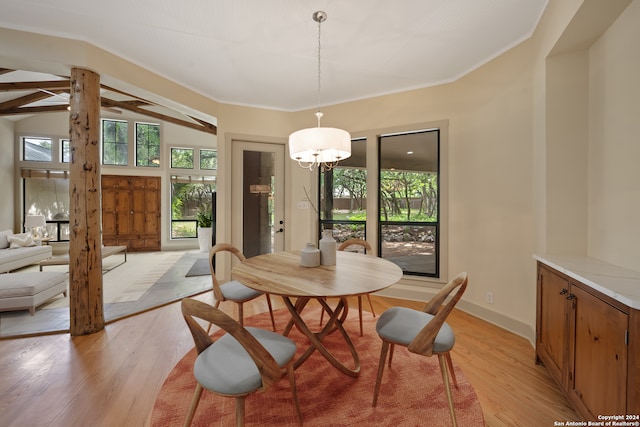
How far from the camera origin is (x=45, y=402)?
166cm

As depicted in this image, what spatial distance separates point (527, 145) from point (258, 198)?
349 centimetres

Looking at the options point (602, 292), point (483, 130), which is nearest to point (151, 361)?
point (602, 292)

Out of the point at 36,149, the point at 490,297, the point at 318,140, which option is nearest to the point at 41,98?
the point at 36,149

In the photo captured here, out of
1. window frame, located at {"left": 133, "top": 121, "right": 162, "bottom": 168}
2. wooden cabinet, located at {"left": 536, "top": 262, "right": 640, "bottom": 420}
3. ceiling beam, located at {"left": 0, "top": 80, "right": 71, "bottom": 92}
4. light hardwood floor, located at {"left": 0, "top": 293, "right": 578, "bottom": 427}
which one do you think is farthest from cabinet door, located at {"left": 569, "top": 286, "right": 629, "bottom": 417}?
window frame, located at {"left": 133, "top": 121, "right": 162, "bottom": 168}

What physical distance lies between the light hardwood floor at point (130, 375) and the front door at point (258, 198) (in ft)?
5.44

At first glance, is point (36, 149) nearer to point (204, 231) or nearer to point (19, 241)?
point (19, 241)

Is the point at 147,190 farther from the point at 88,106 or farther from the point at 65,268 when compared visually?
the point at 88,106

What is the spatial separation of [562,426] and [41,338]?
4218 mm

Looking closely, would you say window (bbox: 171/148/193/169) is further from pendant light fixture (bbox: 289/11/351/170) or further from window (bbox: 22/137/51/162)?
pendant light fixture (bbox: 289/11/351/170)

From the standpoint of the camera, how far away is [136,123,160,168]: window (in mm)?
7406

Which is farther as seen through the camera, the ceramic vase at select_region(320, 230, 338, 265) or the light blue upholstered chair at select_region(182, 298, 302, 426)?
the ceramic vase at select_region(320, 230, 338, 265)

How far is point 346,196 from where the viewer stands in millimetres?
4027

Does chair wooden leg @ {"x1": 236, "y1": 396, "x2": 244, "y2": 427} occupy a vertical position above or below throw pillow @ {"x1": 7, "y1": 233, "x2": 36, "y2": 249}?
below

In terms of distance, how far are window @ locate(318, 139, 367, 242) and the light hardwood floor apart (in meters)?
1.87
